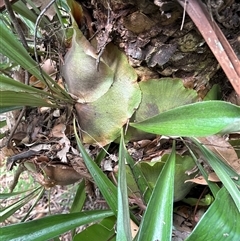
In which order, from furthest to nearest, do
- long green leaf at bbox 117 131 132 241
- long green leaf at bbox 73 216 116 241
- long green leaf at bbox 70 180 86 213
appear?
long green leaf at bbox 70 180 86 213, long green leaf at bbox 73 216 116 241, long green leaf at bbox 117 131 132 241

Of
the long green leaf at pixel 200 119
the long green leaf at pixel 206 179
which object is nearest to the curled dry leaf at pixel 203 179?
the long green leaf at pixel 206 179

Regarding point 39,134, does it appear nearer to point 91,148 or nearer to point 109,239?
point 91,148

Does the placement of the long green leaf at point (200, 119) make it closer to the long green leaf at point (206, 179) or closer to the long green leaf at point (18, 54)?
the long green leaf at point (206, 179)

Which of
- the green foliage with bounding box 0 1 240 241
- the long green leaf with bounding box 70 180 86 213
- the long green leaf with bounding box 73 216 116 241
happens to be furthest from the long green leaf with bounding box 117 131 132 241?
the long green leaf with bounding box 70 180 86 213

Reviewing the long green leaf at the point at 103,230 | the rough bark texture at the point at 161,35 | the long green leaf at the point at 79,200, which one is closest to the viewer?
the rough bark texture at the point at 161,35

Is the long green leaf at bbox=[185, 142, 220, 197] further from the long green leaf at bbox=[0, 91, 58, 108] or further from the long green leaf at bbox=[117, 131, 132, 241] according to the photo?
the long green leaf at bbox=[0, 91, 58, 108]

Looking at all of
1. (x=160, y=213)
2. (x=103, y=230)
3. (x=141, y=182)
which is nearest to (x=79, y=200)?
(x=103, y=230)
